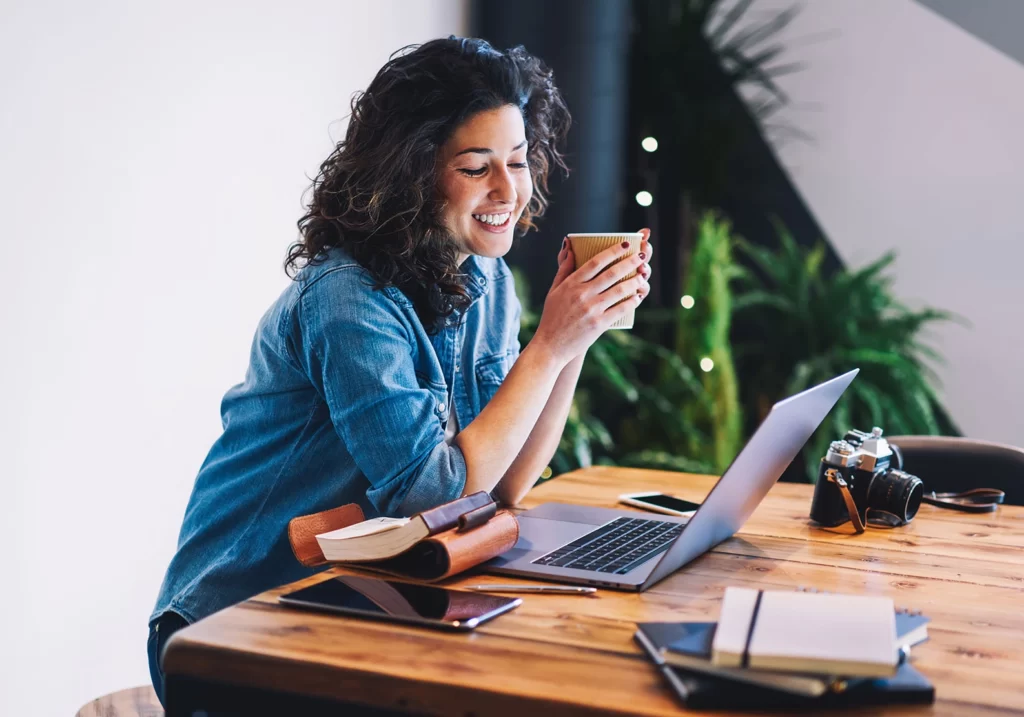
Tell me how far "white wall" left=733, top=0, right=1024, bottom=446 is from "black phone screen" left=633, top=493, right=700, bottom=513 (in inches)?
99.8

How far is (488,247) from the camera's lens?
1652mm

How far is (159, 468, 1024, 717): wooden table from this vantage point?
2.90 ft

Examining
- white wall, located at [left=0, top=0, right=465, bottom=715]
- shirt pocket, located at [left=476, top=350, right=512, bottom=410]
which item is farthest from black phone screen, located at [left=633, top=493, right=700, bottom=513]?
white wall, located at [left=0, top=0, right=465, bottom=715]

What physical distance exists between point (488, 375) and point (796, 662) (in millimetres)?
1003

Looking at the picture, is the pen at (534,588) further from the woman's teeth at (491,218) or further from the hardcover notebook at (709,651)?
the woman's teeth at (491,218)

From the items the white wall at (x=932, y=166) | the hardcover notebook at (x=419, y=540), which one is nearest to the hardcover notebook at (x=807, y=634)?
the hardcover notebook at (x=419, y=540)

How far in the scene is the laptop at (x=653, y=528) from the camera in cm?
119

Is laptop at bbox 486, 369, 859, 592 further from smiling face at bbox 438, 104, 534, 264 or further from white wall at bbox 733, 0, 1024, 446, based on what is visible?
white wall at bbox 733, 0, 1024, 446

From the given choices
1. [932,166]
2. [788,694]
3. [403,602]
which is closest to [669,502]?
[403,602]

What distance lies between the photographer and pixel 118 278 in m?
2.12

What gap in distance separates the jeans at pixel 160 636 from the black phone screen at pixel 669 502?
72cm

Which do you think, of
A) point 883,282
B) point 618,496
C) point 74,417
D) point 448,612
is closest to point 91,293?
point 74,417

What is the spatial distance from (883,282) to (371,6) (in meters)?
1.92

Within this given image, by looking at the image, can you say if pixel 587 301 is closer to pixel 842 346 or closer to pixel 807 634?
pixel 807 634
